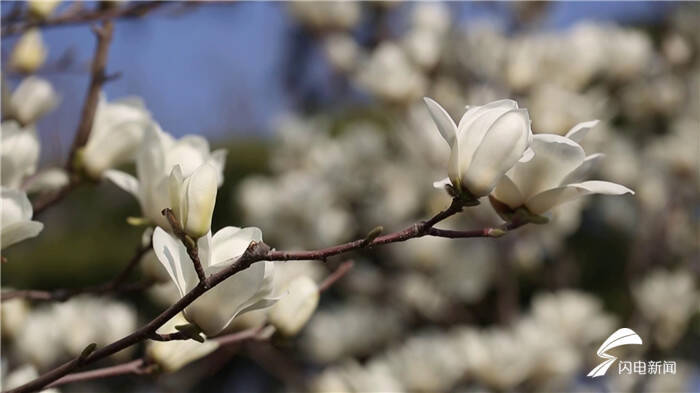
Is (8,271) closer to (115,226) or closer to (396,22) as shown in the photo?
(115,226)

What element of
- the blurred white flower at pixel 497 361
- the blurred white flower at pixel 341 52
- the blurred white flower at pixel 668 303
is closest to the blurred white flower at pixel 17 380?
the blurred white flower at pixel 497 361

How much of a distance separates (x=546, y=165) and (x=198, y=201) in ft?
0.89

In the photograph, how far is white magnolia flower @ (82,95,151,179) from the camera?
2.91 ft

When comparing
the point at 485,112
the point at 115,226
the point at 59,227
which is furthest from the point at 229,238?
the point at 59,227

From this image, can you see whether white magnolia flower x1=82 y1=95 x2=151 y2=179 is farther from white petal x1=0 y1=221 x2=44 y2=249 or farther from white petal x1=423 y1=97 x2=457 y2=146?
white petal x1=423 y1=97 x2=457 y2=146

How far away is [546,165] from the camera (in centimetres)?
63

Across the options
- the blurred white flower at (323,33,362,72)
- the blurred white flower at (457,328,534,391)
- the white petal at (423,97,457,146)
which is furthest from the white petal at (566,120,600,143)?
the blurred white flower at (323,33,362,72)

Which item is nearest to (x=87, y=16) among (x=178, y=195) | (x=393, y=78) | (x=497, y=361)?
(x=178, y=195)

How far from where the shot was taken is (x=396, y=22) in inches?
118

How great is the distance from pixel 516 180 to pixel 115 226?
5.28 m

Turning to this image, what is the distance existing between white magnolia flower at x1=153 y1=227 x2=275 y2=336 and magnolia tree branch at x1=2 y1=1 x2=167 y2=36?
0.51 metres

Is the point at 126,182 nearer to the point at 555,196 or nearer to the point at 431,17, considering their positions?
the point at 555,196

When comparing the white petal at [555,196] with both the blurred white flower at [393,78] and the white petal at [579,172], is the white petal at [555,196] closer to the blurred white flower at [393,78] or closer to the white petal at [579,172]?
the white petal at [579,172]

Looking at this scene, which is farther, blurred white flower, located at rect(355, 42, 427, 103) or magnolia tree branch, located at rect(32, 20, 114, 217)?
blurred white flower, located at rect(355, 42, 427, 103)
